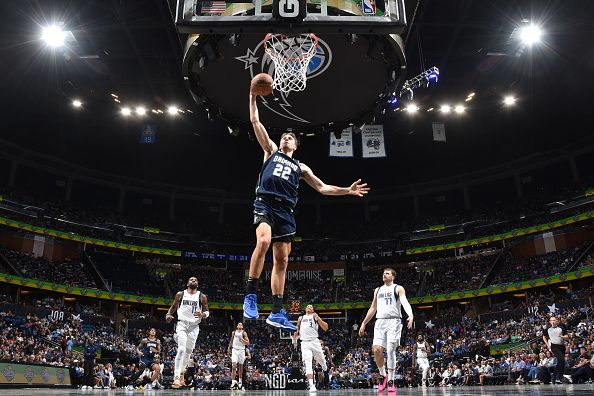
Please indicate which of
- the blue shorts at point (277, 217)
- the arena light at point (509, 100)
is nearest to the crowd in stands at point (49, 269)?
the arena light at point (509, 100)

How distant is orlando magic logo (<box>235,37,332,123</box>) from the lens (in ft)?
46.1

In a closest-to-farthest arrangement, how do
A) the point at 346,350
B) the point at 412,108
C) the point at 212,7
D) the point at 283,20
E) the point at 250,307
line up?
the point at 250,307 → the point at 283,20 → the point at 212,7 → the point at 412,108 → the point at 346,350

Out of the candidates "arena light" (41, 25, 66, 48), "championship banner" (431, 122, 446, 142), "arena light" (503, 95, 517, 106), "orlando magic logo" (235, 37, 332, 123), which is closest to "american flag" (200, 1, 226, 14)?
"orlando magic logo" (235, 37, 332, 123)

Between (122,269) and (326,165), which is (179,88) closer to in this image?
(326,165)

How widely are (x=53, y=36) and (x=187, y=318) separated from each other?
1834 cm

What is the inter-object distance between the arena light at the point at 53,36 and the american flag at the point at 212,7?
A: 1663 centimetres

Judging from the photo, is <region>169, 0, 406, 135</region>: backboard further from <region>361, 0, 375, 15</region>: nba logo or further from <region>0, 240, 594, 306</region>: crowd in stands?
<region>0, 240, 594, 306</region>: crowd in stands

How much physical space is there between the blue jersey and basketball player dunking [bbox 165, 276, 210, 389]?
12.3 ft

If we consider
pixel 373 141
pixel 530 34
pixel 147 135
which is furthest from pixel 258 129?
pixel 147 135

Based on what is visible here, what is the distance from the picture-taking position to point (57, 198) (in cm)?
3862

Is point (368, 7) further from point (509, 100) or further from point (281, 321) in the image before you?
point (509, 100)

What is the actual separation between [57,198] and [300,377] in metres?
24.9

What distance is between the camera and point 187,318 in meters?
9.55

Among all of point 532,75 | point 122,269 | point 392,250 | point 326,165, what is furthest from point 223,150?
point 532,75
